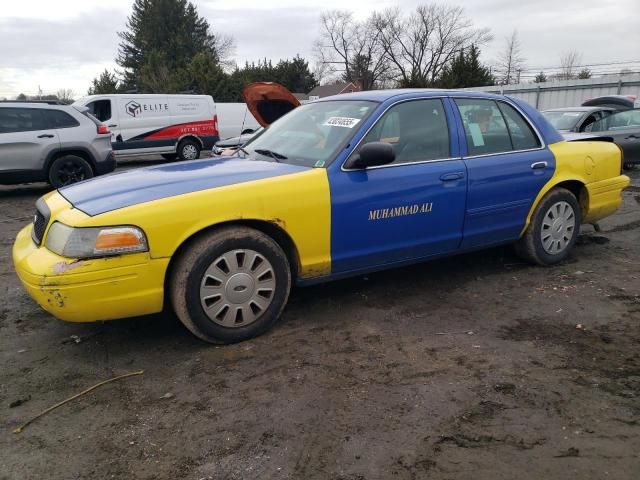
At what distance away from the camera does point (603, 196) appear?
16.3 feet

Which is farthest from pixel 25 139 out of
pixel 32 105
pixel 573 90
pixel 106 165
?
pixel 573 90

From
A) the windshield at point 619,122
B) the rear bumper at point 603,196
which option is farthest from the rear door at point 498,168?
the windshield at point 619,122

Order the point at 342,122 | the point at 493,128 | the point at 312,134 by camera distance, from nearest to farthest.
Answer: the point at 342,122 < the point at 312,134 < the point at 493,128

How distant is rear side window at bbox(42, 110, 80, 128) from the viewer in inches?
362

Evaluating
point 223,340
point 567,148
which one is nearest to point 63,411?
point 223,340

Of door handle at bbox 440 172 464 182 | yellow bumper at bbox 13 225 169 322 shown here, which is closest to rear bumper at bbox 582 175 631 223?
door handle at bbox 440 172 464 182

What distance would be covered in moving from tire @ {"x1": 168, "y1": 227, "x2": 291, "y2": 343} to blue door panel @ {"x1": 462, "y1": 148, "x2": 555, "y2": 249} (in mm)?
1643

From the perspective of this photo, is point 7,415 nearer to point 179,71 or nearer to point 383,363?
point 383,363

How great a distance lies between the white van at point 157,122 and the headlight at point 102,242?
12.0m

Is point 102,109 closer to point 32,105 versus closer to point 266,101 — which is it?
point 32,105

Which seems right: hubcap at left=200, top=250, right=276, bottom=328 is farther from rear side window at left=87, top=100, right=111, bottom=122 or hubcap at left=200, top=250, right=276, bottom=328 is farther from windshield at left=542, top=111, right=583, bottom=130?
rear side window at left=87, top=100, right=111, bottom=122

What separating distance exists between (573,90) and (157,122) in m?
14.2

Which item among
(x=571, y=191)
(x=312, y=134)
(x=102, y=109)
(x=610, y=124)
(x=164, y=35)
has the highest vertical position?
(x=164, y=35)

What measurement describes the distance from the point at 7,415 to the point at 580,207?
4.81 metres
